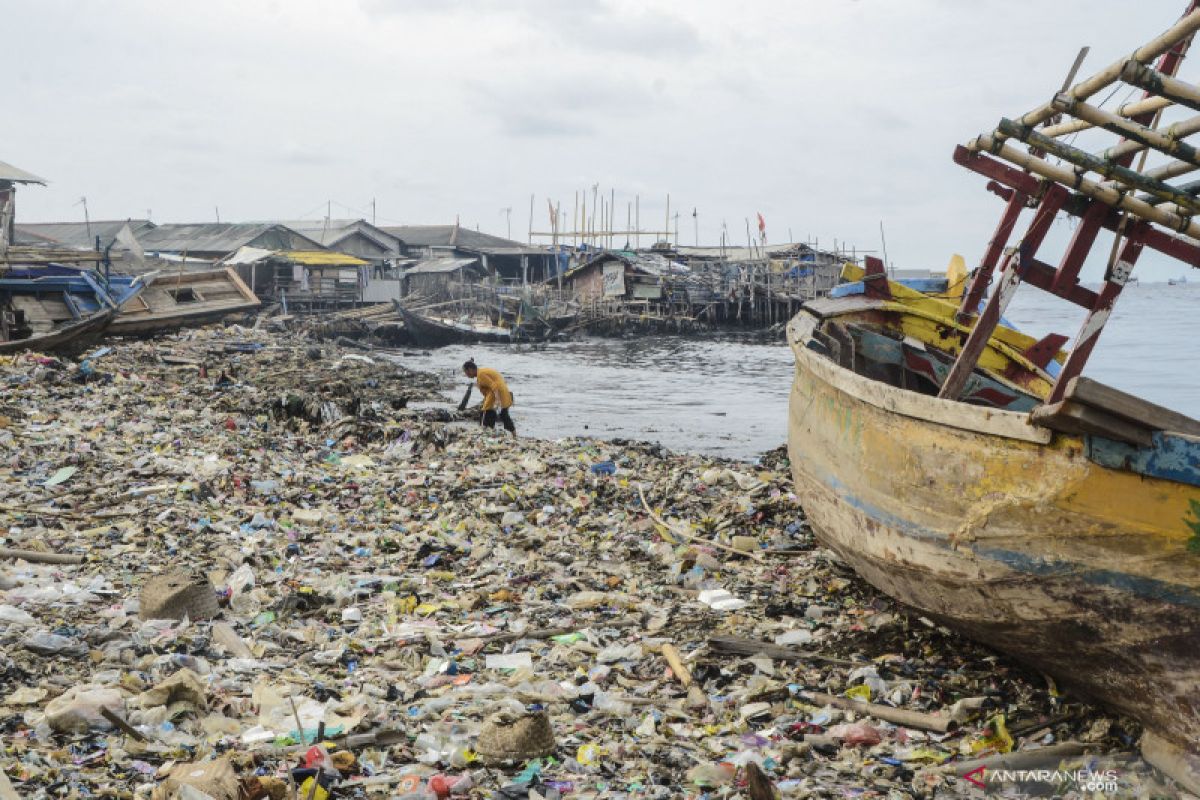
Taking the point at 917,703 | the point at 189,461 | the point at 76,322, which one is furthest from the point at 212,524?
the point at 76,322

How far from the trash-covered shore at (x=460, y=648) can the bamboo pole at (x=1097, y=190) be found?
2361 millimetres

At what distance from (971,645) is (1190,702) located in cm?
134

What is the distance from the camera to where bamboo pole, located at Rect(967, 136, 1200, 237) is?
485 cm

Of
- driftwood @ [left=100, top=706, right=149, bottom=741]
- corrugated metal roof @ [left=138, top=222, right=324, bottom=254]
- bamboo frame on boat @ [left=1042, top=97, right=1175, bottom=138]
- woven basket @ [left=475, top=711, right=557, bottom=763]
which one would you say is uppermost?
corrugated metal roof @ [left=138, top=222, right=324, bottom=254]

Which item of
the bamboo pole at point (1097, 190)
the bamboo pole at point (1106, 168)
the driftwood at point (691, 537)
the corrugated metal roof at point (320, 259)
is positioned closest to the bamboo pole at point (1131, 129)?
the bamboo pole at point (1106, 168)

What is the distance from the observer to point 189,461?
28.2ft

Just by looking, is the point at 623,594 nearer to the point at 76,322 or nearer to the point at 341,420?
the point at 341,420

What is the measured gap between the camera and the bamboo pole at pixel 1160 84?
3.68 metres

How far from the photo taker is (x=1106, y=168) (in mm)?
4406

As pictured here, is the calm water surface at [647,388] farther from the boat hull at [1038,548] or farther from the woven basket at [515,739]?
the woven basket at [515,739]

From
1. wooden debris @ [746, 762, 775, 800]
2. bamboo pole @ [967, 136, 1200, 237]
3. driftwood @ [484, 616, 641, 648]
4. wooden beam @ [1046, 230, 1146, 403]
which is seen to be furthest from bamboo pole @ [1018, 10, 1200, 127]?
driftwood @ [484, 616, 641, 648]

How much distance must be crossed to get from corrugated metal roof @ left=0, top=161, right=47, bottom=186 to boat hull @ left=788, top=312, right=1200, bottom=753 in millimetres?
33268

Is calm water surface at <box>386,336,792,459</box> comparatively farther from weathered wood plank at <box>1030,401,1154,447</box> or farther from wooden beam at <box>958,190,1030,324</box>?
weathered wood plank at <box>1030,401,1154,447</box>

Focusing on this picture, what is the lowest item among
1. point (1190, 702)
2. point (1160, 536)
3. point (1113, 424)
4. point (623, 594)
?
point (623, 594)
